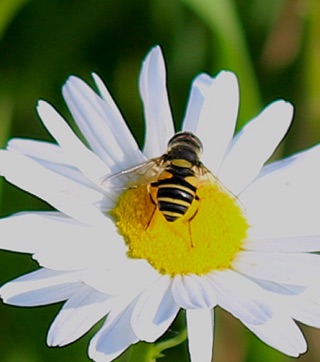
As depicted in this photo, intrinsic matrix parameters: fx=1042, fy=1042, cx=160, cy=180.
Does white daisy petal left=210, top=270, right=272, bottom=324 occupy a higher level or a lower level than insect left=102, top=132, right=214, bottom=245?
lower

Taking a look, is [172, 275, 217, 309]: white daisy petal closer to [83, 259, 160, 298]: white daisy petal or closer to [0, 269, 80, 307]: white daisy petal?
[83, 259, 160, 298]: white daisy petal

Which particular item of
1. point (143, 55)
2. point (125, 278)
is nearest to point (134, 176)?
point (125, 278)

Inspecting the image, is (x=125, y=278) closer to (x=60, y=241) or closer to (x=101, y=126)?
(x=60, y=241)

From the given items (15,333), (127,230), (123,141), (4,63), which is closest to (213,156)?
(123,141)

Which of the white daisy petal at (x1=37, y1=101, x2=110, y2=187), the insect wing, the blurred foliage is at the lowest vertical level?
the insect wing

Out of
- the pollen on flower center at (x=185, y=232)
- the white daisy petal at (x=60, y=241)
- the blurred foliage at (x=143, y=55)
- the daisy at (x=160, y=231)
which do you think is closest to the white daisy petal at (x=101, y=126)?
the daisy at (x=160, y=231)

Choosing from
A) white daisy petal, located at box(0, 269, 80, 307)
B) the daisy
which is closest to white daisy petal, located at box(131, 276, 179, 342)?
the daisy

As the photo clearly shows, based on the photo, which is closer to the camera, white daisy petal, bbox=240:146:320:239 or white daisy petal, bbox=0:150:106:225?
white daisy petal, bbox=0:150:106:225

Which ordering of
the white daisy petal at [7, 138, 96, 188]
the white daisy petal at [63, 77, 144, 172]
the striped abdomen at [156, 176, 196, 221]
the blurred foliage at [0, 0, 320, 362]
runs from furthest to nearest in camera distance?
the blurred foliage at [0, 0, 320, 362], the white daisy petal at [63, 77, 144, 172], the white daisy petal at [7, 138, 96, 188], the striped abdomen at [156, 176, 196, 221]
